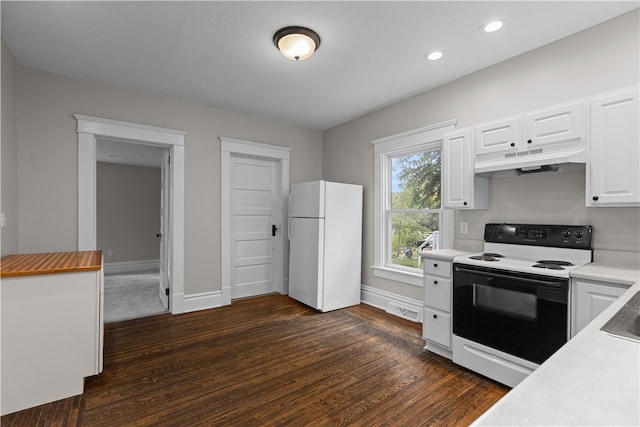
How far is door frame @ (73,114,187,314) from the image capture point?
Result: 3.21m

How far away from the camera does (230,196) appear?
166 inches

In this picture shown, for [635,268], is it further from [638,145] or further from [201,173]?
[201,173]

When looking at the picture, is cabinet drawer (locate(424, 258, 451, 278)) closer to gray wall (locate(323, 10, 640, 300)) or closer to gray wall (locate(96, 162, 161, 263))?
gray wall (locate(323, 10, 640, 300))

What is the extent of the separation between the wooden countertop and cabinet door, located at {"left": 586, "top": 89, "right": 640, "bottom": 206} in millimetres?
3488

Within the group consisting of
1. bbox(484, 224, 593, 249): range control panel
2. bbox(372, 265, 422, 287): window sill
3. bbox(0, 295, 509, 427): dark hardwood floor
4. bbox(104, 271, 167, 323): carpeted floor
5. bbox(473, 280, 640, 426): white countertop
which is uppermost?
bbox(484, 224, 593, 249): range control panel

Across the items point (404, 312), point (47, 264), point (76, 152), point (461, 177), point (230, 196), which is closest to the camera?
point (47, 264)

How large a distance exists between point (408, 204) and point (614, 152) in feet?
6.69

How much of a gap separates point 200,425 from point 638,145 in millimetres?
3148

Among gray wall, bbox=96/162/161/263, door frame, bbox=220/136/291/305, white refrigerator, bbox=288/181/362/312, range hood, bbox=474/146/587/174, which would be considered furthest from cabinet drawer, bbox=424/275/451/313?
gray wall, bbox=96/162/161/263

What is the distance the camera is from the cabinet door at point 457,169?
2742 millimetres

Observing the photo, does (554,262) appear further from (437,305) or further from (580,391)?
(580,391)

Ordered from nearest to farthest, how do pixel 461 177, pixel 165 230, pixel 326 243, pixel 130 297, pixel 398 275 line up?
pixel 461 177
pixel 398 275
pixel 326 243
pixel 165 230
pixel 130 297

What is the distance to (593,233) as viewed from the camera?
2268 mm

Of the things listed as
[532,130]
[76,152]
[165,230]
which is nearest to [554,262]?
[532,130]
